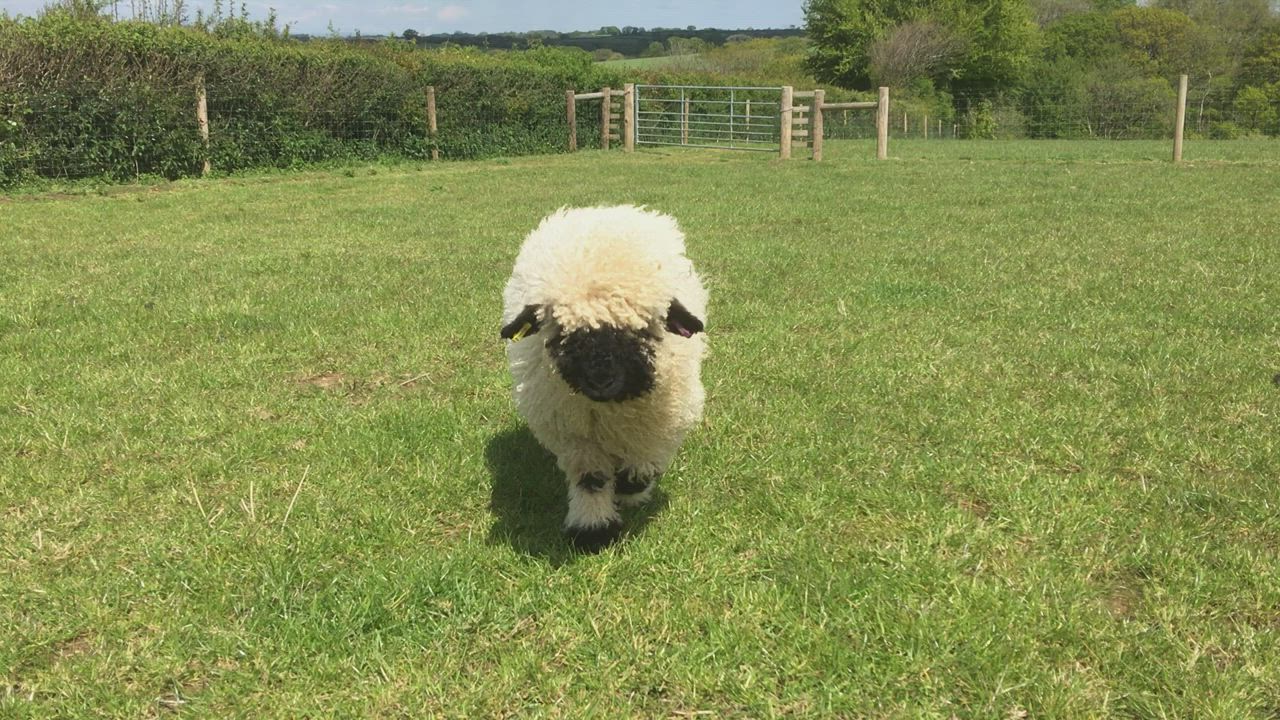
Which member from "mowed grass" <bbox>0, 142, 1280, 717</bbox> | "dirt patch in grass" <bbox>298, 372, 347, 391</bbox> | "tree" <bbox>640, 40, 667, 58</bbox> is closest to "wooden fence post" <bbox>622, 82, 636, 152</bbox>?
"mowed grass" <bbox>0, 142, 1280, 717</bbox>

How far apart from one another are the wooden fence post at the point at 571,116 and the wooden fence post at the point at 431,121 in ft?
16.0

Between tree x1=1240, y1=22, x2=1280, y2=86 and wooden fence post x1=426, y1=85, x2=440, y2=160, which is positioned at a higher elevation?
tree x1=1240, y1=22, x2=1280, y2=86

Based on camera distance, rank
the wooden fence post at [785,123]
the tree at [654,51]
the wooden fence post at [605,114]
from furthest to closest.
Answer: the tree at [654,51]
the wooden fence post at [605,114]
the wooden fence post at [785,123]

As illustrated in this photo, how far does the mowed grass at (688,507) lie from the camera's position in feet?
8.50

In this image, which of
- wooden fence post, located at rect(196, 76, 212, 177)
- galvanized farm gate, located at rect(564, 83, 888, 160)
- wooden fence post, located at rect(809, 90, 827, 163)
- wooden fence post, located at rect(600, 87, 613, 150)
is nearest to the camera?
wooden fence post, located at rect(196, 76, 212, 177)

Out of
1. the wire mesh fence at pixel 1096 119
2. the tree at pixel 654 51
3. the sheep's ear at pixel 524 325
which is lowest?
the sheep's ear at pixel 524 325

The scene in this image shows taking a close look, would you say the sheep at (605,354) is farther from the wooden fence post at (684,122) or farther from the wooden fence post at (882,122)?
the wooden fence post at (684,122)

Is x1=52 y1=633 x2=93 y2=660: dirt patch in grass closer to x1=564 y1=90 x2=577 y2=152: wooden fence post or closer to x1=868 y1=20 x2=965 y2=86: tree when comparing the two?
x1=564 y1=90 x2=577 y2=152: wooden fence post

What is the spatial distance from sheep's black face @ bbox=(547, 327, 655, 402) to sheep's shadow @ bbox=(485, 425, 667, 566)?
736mm

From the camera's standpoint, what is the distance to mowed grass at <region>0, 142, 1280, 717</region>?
102 inches

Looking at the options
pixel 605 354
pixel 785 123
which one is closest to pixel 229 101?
pixel 785 123

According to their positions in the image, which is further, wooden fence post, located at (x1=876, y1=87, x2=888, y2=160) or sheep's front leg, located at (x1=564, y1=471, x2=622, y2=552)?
wooden fence post, located at (x1=876, y1=87, x2=888, y2=160)

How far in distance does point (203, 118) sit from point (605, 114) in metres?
12.5

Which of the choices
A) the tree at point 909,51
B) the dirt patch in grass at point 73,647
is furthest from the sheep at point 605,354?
the tree at point 909,51
